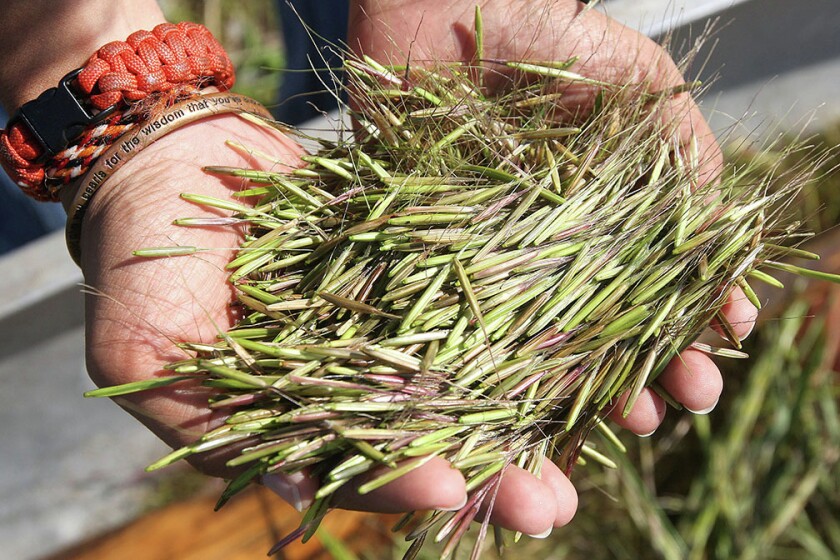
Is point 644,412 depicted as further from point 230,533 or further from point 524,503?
point 230,533

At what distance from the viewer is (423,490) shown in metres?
0.90

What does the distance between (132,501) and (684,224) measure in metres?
2.09

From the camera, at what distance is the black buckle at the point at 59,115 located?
1.20 meters

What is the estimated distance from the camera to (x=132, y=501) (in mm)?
2396

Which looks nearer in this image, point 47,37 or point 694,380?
point 694,380

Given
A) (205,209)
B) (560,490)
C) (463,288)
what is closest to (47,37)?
(205,209)

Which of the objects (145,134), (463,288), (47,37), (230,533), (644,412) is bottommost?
(230,533)

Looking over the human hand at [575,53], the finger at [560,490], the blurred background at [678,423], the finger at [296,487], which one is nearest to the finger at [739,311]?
the human hand at [575,53]

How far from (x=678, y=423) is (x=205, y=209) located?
155 cm

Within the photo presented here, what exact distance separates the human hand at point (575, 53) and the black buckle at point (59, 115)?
49cm

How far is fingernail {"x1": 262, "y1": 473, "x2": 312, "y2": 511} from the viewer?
3.12 ft

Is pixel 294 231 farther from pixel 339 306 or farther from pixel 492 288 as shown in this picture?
pixel 492 288

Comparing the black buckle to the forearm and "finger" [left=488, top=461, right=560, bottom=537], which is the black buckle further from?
"finger" [left=488, top=461, right=560, bottom=537]

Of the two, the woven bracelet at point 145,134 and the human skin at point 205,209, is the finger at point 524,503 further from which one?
the woven bracelet at point 145,134
